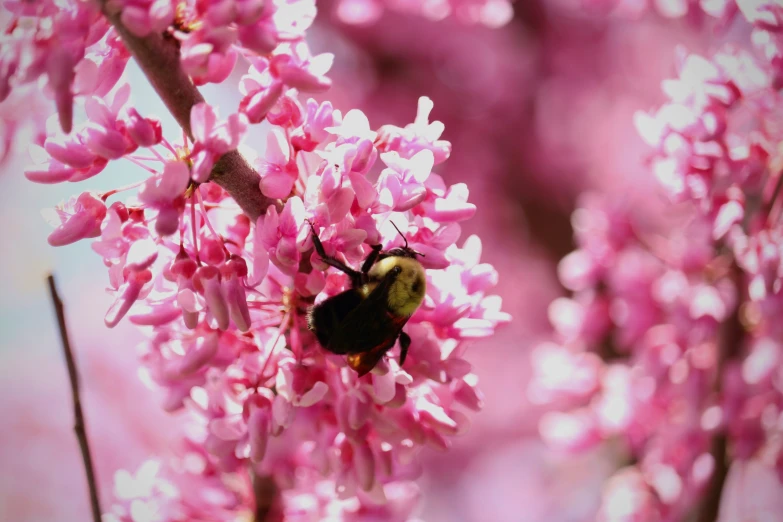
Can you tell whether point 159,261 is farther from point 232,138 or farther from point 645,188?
point 645,188

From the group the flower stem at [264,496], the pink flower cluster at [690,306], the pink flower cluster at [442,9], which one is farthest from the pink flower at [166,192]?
the pink flower cluster at [442,9]

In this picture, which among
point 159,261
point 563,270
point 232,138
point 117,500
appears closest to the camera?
point 232,138

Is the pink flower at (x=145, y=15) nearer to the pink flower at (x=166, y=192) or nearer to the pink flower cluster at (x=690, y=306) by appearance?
the pink flower at (x=166, y=192)

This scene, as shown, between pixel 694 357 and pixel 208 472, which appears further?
pixel 694 357

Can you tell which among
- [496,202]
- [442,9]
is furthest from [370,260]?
[496,202]

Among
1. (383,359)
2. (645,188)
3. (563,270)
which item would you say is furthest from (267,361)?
(645,188)

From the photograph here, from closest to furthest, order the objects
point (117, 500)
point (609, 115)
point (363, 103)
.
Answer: point (117, 500)
point (363, 103)
point (609, 115)
